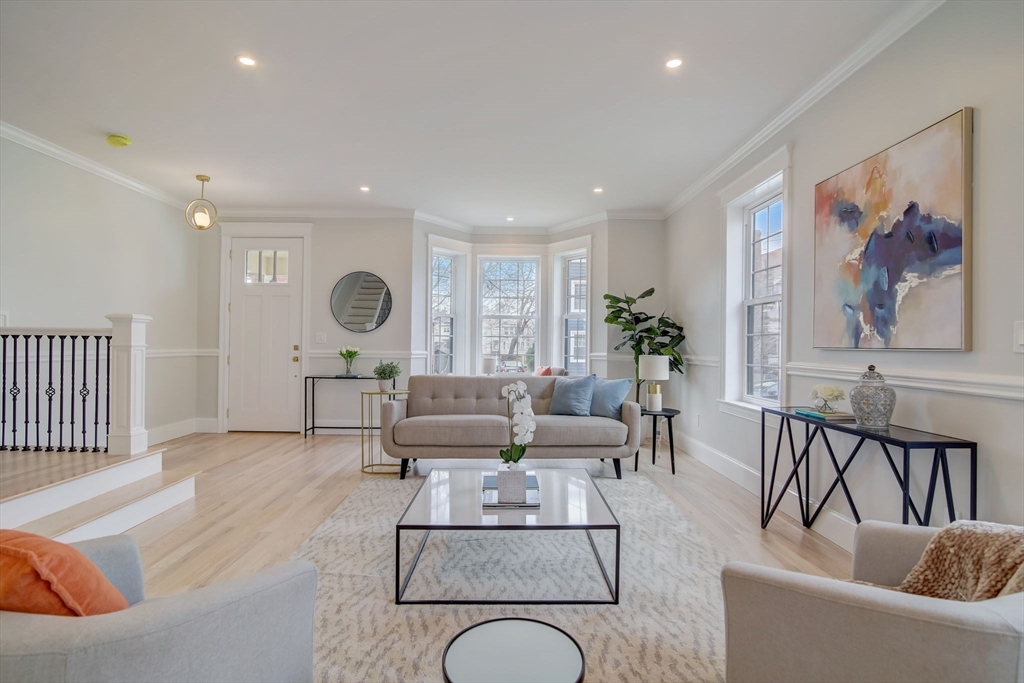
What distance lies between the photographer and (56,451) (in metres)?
3.39

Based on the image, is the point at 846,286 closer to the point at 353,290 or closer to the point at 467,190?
the point at 467,190

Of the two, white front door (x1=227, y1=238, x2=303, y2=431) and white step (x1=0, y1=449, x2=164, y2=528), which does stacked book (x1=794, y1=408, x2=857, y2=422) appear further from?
white front door (x1=227, y1=238, x2=303, y2=431)

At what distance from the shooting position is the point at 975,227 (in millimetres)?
1918

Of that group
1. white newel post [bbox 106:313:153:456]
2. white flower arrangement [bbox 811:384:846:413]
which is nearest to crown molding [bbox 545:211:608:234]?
white flower arrangement [bbox 811:384:846:413]

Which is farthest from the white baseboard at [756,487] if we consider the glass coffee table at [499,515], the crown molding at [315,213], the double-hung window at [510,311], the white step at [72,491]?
the white step at [72,491]

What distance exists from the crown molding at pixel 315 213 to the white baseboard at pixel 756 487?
4.06 meters

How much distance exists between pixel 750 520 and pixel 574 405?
163 centimetres

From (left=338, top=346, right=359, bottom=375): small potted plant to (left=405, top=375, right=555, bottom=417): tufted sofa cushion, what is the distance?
1.41 metres

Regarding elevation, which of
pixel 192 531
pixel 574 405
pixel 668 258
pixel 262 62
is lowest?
pixel 192 531

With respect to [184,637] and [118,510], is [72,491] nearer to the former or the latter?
[118,510]

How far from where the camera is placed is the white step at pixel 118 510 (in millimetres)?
2477

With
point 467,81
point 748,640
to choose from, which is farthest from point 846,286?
point 467,81

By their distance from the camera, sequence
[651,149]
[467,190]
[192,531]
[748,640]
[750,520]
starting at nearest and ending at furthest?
[748,640]
[192,531]
[750,520]
[651,149]
[467,190]

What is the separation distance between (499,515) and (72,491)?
101 inches
